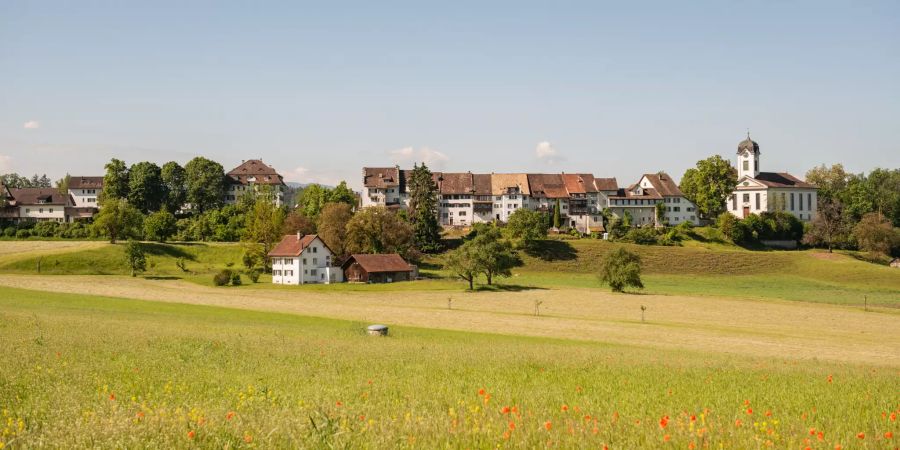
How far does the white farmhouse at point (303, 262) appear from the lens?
108 m

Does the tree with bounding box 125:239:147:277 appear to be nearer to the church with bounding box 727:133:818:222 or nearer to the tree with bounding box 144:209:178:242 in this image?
the tree with bounding box 144:209:178:242

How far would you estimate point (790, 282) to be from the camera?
11325 cm

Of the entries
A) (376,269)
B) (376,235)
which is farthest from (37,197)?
(376,269)

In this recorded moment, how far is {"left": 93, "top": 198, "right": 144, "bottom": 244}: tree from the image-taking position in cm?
12569

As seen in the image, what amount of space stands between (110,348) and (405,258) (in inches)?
4052

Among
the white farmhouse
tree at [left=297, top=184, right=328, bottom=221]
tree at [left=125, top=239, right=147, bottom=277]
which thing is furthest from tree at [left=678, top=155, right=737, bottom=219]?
tree at [left=125, top=239, right=147, bottom=277]

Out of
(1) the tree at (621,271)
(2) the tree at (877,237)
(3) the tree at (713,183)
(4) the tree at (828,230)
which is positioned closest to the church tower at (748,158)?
(3) the tree at (713,183)

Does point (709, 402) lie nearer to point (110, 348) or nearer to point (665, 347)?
point (110, 348)

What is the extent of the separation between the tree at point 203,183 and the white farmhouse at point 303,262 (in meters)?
60.6

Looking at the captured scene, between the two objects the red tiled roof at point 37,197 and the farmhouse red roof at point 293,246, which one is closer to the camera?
the farmhouse red roof at point 293,246

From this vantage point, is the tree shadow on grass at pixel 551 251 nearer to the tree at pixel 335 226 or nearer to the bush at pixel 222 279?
the tree at pixel 335 226

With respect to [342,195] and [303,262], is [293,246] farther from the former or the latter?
[342,195]

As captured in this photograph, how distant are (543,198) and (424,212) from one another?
39791 mm

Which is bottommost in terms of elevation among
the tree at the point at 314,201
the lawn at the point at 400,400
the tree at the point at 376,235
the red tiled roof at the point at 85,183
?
the lawn at the point at 400,400
